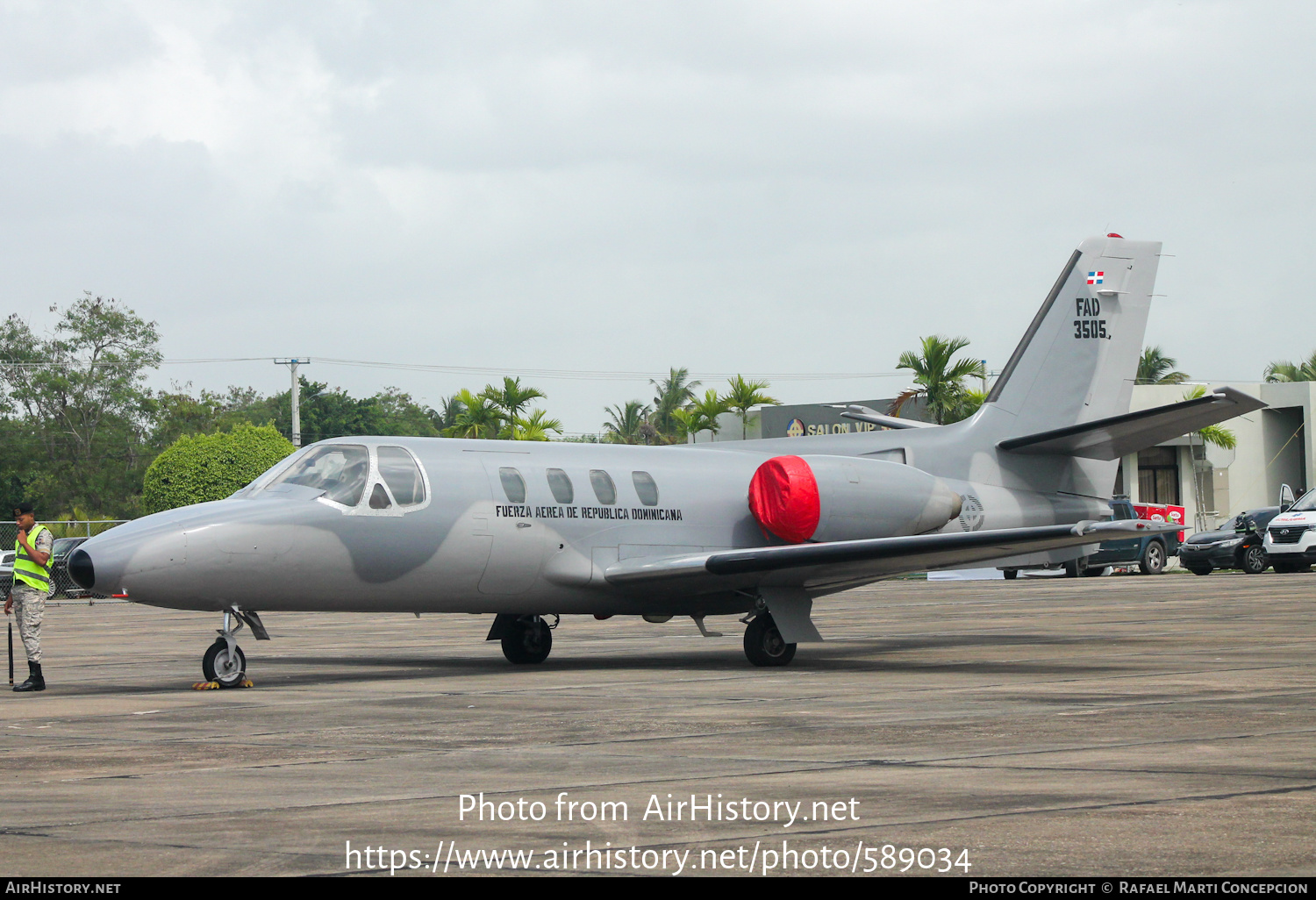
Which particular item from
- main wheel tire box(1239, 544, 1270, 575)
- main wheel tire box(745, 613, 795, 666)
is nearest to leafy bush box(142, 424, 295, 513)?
main wheel tire box(1239, 544, 1270, 575)

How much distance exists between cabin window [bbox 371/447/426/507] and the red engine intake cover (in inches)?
183

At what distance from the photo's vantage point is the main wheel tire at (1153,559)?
146 feet

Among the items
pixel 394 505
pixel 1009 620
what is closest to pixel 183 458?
pixel 1009 620

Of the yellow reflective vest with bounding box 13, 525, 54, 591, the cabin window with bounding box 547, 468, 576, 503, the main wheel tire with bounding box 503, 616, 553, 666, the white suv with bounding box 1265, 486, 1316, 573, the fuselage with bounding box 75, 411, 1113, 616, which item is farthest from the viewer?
the white suv with bounding box 1265, 486, 1316, 573

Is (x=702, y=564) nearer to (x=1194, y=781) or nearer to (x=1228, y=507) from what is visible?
(x=1194, y=781)

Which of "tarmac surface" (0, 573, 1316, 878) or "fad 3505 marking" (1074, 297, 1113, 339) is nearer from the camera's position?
"tarmac surface" (0, 573, 1316, 878)

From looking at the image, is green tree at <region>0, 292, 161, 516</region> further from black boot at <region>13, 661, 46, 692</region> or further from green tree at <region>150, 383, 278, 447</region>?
black boot at <region>13, 661, 46, 692</region>

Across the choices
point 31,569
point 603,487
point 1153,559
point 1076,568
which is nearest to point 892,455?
point 603,487

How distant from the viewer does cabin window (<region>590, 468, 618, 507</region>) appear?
17.7 m

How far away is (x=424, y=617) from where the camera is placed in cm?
3181

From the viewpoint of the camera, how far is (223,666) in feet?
49.6

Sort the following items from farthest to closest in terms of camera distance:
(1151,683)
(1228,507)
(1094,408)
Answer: (1228,507) → (1094,408) → (1151,683)
